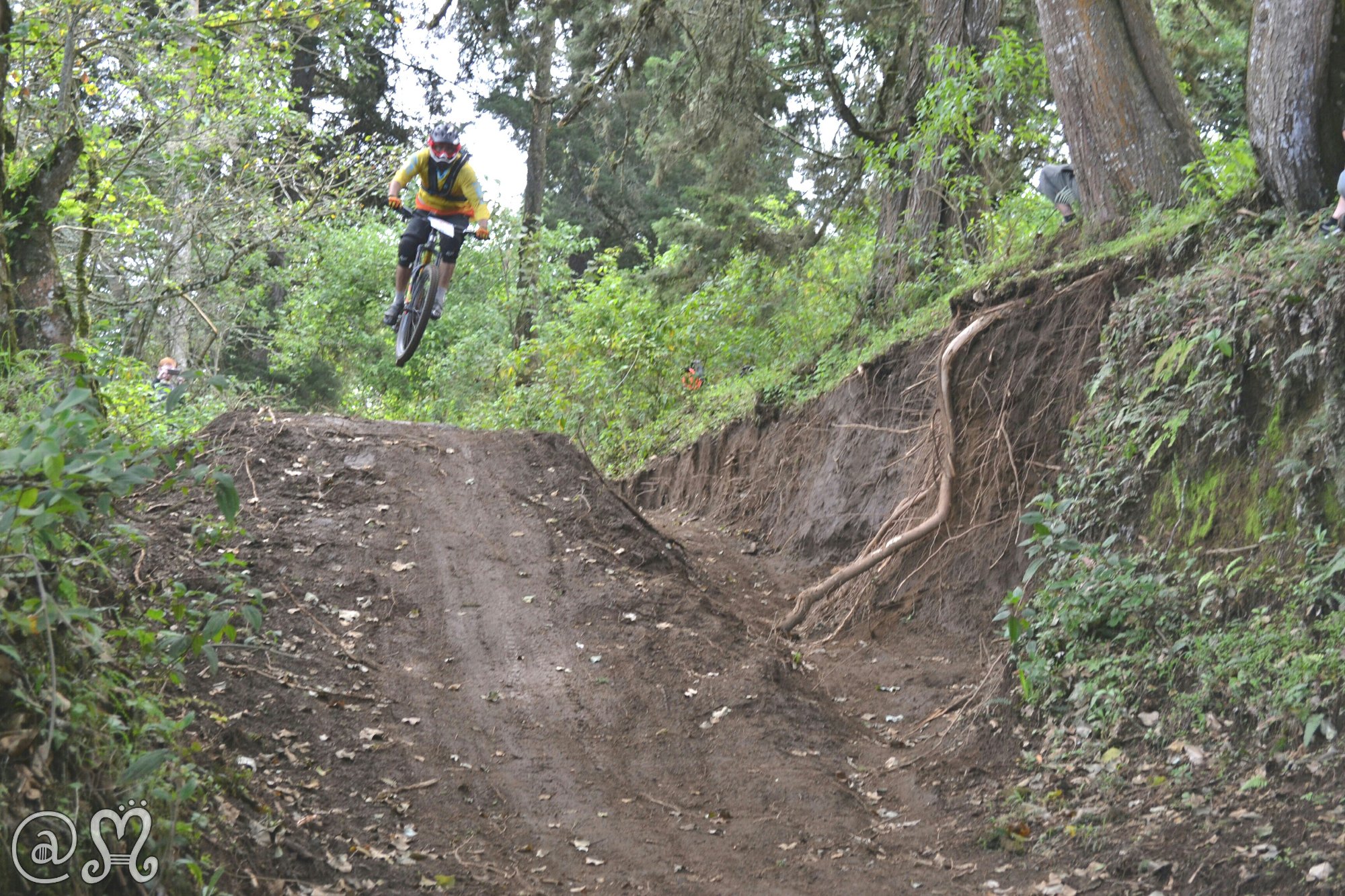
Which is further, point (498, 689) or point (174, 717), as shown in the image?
point (498, 689)

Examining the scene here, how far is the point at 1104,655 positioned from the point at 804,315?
33.3ft

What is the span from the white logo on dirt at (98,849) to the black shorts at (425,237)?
7.94 metres

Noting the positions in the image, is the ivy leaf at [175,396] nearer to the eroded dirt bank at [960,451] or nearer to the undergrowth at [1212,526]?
the undergrowth at [1212,526]

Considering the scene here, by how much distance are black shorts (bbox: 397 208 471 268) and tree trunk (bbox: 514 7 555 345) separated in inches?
351

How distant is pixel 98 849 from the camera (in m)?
3.33

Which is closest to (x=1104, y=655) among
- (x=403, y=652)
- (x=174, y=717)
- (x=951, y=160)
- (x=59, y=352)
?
(x=403, y=652)

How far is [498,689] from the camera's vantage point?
725 cm

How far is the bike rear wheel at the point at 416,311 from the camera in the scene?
11.4 metres

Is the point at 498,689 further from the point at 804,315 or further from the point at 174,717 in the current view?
the point at 804,315

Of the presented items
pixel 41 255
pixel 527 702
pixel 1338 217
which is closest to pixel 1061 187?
pixel 1338 217

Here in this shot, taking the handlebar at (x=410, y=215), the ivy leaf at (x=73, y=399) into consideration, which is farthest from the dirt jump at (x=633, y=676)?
the handlebar at (x=410, y=215)

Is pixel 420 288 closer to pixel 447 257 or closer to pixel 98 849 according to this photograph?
pixel 447 257

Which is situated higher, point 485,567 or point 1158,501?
point 1158,501

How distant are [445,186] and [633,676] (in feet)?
18.0
